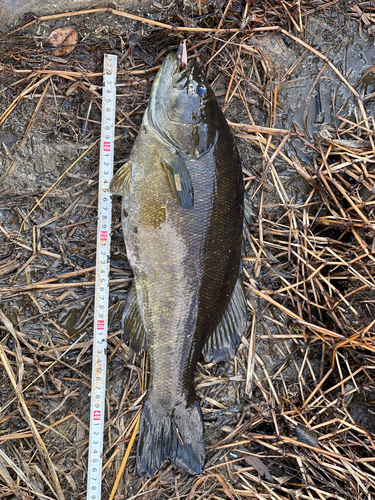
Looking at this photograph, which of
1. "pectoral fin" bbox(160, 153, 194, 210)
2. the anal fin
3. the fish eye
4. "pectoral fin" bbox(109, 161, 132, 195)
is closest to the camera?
"pectoral fin" bbox(160, 153, 194, 210)

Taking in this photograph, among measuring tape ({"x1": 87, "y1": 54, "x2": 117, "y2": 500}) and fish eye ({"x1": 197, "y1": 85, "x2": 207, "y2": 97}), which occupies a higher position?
fish eye ({"x1": 197, "y1": 85, "x2": 207, "y2": 97})

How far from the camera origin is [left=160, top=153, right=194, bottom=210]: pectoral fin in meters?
2.88

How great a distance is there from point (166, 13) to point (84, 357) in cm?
317

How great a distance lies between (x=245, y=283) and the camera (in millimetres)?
3480

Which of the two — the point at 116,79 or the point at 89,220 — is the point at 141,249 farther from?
the point at 116,79

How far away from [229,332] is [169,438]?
1.00 metres

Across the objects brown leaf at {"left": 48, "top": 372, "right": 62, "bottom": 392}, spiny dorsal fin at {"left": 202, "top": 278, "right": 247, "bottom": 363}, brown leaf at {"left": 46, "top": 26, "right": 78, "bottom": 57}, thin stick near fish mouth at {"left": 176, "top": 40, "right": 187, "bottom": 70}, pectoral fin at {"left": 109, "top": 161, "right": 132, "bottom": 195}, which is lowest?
brown leaf at {"left": 48, "top": 372, "right": 62, "bottom": 392}

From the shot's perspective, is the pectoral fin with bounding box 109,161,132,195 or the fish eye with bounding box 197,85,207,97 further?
the pectoral fin with bounding box 109,161,132,195

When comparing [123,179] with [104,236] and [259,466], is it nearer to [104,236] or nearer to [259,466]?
[104,236]

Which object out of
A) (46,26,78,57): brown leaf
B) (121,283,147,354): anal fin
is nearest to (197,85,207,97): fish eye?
(46,26,78,57): brown leaf

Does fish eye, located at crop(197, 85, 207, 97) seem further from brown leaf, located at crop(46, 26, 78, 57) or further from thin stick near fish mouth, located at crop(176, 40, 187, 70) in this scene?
brown leaf, located at crop(46, 26, 78, 57)

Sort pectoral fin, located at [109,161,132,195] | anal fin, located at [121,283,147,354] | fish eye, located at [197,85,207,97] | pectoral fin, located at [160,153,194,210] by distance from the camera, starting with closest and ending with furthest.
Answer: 1. pectoral fin, located at [160,153,194,210]
2. fish eye, located at [197,85,207,97]
3. pectoral fin, located at [109,161,132,195]
4. anal fin, located at [121,283,147,354]

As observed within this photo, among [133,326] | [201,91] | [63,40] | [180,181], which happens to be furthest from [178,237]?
[63,40]

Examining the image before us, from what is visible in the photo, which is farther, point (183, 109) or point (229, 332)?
point (229, 332)
